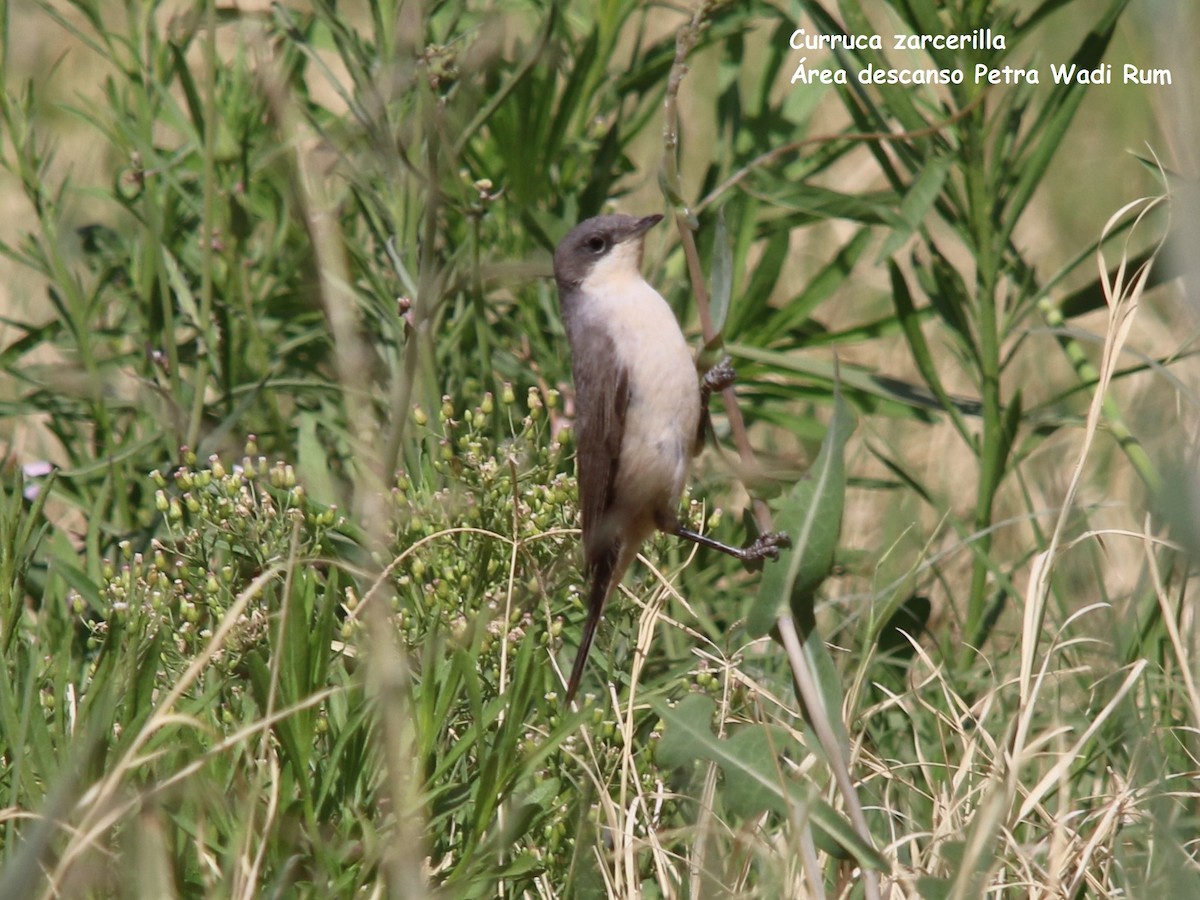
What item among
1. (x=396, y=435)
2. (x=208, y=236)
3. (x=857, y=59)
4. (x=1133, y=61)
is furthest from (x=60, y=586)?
(x=1133, y=61)

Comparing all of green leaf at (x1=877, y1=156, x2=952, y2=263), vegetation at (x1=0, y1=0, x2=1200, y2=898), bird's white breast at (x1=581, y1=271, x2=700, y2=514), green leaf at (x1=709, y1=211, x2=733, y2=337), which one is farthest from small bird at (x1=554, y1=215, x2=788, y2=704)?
green leaf at (x1=709, y1=211, x2=733, y2=337)

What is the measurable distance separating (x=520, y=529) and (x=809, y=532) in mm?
849

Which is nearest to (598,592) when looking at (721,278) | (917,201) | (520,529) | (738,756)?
(520,529)

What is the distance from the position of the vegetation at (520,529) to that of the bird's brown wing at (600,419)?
0.10m

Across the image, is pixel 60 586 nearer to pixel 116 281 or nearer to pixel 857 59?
pixel 116 281

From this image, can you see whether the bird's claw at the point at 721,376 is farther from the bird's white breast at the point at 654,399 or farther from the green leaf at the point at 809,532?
the green leaf at the point at 809,532

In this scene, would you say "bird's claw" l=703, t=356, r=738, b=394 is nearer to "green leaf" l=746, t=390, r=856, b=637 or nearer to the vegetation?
the vegetation

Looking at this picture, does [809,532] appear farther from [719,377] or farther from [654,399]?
[654,399]

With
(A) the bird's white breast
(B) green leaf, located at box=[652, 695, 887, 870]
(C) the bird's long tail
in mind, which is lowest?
(C) the bird's long tail

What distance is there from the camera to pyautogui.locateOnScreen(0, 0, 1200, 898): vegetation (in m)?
2.21

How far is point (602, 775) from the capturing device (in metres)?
2.74

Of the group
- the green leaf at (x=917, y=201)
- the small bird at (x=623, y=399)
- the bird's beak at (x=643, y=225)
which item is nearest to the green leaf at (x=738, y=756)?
the small bird at (x=623, y=399)

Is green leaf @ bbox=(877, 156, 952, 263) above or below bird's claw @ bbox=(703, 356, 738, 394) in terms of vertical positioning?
above

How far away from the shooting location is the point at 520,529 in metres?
2.96
